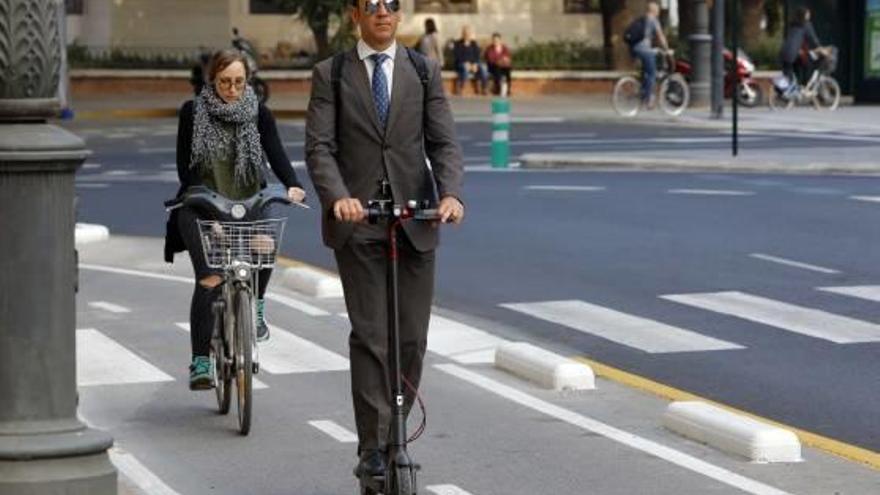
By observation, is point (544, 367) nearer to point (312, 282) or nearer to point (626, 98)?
point (312, 282)

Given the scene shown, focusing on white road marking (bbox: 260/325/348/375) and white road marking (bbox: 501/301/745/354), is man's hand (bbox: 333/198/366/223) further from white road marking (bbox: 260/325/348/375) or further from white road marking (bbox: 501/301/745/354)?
white road marking (bbox: 501/301/745/354)

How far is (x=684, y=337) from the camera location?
14.2 m

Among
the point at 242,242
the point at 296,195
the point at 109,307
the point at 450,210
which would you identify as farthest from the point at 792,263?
the point at 450,210

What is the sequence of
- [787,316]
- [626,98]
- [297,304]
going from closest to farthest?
1. [787,316]
2. [297,304]
3. [626,98]

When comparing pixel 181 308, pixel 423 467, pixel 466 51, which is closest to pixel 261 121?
pixel 423 467

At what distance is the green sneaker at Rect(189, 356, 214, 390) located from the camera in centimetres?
1155

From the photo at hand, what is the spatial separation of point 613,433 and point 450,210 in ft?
9.09

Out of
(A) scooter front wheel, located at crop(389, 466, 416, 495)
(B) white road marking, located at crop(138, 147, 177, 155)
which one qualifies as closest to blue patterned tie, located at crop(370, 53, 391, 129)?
(A) scooter front wheel, located at crop(389, 466, 416, 495)

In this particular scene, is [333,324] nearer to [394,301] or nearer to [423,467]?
[423,467]

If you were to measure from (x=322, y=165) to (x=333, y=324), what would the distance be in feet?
20.7

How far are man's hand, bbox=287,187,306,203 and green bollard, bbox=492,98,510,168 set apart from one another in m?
18.0

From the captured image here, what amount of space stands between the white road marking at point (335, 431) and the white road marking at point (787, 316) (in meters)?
3.89

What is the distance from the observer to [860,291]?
16.4 meters

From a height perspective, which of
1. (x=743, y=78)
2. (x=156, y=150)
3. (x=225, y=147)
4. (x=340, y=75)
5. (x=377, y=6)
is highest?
(x=377, y=6)
